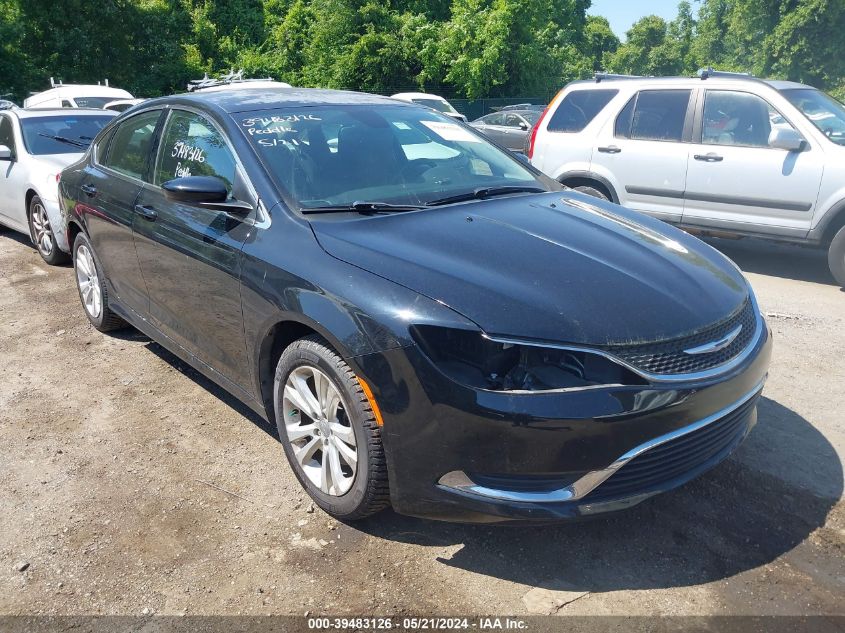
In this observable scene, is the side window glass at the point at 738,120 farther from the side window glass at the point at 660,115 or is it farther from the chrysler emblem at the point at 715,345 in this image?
the chrysler emblem at the point at 715,345

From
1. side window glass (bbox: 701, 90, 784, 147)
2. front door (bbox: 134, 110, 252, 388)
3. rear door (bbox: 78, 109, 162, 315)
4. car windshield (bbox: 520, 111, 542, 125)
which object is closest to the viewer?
front door (bbox: 134, 110, 252, 388)

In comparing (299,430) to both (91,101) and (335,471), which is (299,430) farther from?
(91,101)

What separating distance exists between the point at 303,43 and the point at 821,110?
92.9 feet

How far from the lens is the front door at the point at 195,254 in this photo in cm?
340

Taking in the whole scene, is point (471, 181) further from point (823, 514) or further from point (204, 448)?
point (823, 514)

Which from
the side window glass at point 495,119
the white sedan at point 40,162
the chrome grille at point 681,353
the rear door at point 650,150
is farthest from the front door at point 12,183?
the side window glass at point 495,119

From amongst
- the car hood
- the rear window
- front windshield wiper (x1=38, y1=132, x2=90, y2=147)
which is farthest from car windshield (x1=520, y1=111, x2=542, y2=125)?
the car hood

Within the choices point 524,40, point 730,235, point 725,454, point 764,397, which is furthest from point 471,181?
point 524,40

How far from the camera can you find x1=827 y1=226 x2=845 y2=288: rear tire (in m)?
6.19

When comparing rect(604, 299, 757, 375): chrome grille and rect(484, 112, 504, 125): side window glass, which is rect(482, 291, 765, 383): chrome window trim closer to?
rect(604, 299, 757, 375): chrome grille

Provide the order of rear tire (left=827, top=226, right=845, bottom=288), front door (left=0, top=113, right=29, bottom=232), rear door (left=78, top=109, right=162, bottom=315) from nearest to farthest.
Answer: rear door (left=78, top=109, right=162, bottom=315)
rear tire (left=827, top=226, right=845, bottom=288)
front door (left=0, top=113, right=29, bottom=232)

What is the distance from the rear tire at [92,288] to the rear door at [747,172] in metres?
5.29

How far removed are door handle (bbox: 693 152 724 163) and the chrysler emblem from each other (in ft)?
14.6

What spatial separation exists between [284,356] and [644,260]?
62.1 inches
